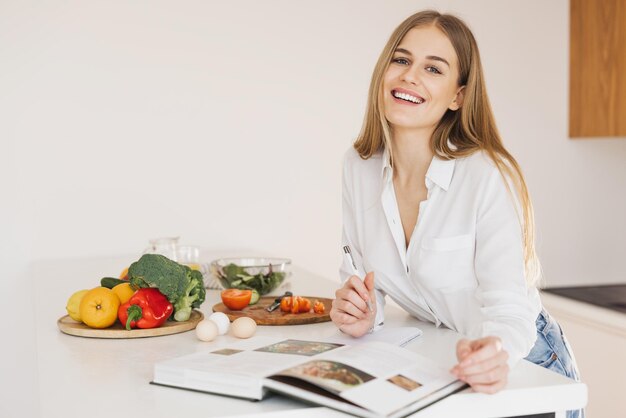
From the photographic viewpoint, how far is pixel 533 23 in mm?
3520

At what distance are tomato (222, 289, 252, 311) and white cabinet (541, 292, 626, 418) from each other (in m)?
1.46

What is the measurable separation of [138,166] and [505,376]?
2.02 metres

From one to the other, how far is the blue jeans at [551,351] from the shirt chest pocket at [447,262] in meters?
0.21

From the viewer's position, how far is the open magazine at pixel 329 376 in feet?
4.06

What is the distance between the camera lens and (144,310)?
181cm

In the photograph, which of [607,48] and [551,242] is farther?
[551,242]

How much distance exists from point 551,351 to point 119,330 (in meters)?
0.97

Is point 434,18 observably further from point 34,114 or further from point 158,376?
point 34,114

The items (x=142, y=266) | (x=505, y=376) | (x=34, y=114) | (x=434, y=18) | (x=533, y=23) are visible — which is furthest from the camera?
(x=533, y=23)

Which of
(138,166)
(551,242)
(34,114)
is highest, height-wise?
(34,114)

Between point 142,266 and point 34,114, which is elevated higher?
point 34,114

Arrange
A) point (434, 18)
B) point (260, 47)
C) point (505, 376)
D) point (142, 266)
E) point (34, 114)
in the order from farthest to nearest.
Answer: point (260, 47) < point (34, 114) < point (434, 18) < point (142, 266) < point (505, 376)

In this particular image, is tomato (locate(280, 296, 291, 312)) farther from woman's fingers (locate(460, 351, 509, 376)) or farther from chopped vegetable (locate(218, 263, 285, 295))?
woman's fingers (locate(460, 351, 509, 376))


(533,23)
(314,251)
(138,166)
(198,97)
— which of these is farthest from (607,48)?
(138,166)
